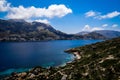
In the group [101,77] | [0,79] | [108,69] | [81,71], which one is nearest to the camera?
[101,77]

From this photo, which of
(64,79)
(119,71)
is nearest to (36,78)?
(64,79)

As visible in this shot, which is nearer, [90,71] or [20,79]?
[90,71]

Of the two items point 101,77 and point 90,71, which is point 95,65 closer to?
point 90,71

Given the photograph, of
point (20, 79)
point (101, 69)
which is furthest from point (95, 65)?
point (20, 79)

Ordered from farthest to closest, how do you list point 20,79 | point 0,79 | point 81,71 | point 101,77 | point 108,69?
point 0,79 < point 20,79 < point 81,71 < point 108,69 < point 101,77

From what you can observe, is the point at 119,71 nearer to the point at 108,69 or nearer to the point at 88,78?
the point at 108,69

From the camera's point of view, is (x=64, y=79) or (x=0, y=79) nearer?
(x=64, y=79)

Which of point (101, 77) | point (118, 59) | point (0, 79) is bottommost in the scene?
point (0, 79)

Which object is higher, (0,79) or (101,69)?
(101,69)

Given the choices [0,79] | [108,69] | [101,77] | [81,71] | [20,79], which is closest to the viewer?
[101,77]
